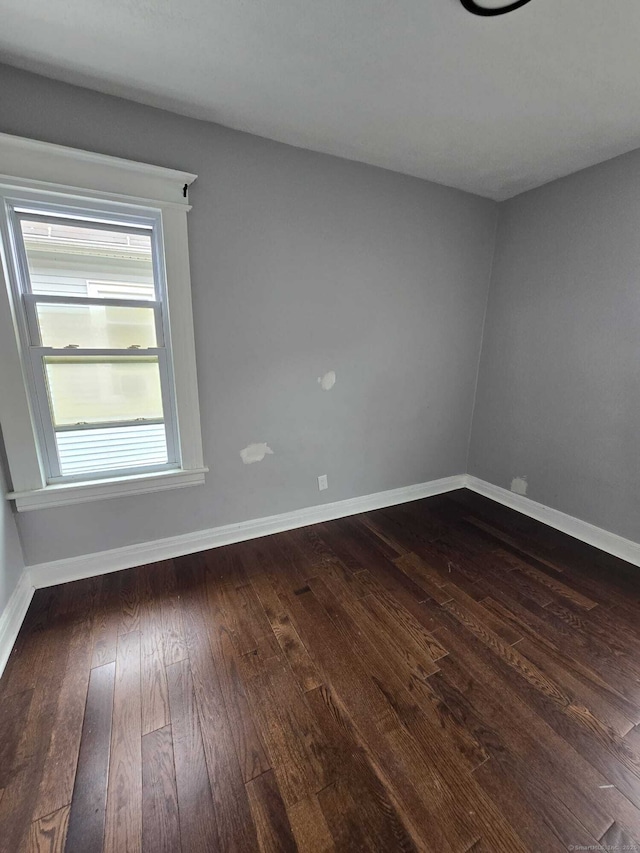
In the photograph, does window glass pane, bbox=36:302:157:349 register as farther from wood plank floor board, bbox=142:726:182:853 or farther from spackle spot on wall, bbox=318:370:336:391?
wood plank floor board, bbox=142:726:182:853

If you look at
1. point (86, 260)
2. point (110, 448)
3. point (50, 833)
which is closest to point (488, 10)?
point (86, 260)

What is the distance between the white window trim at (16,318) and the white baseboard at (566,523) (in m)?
2.65

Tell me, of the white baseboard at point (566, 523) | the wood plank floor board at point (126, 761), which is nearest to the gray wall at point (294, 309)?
the white baseboard at point (566, 523)

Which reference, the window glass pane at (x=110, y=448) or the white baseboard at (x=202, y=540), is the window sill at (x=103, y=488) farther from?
the white baseboard at (x=202, y=540)

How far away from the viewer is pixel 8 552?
1.69 meters

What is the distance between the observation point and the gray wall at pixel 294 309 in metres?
1.87

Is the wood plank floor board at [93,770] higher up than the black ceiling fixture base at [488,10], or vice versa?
the black ceiling fixture base at [488,10]

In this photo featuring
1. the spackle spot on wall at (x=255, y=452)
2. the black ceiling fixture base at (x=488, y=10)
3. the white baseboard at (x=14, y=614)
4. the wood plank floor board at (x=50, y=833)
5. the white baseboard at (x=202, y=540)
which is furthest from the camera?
the spackle spot on wall at (x=255, y=452)

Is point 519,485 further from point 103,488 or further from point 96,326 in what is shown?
point 96,326

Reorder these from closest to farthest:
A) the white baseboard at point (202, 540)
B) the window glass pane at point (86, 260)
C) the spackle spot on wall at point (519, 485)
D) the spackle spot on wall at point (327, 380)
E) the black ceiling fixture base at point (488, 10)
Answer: the black ceiling fixture base at point (488, 10) < the window glass pane at point (86, 260) < the white baseboard at point (202, 540) < the spackle spot on wall at point (327, 380) < the spackle spot on wall at point (519, 485)

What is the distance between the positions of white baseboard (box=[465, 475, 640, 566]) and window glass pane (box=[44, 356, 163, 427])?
113 inches

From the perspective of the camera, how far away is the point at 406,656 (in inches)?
61.3

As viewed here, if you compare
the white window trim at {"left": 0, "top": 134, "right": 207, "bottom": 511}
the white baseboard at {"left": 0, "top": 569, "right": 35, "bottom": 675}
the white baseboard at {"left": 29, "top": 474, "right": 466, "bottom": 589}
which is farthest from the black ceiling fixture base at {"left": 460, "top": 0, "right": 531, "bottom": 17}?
the white baseboard at {"left": 0, "top": 569, "right": 35, "bottom": 675}

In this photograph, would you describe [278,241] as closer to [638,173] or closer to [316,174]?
[316,174]
